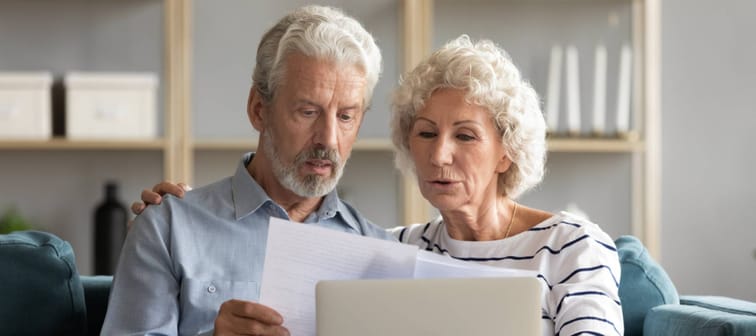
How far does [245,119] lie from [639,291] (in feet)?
7.24

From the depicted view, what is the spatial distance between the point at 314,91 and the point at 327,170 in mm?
158

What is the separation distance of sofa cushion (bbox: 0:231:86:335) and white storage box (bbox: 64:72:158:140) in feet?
6.09

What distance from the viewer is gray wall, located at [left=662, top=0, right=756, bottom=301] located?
4312 millimetres

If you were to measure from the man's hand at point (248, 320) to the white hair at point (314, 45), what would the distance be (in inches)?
21.8

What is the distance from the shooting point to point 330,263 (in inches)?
64.4

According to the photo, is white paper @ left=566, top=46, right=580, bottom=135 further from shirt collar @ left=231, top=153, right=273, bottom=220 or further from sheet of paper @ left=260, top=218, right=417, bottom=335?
sheet of paper @ left=260, top=218, right=417, bottom=335

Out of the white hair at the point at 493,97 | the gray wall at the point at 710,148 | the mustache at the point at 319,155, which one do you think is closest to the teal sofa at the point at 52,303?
the white hair at the point at 493,97

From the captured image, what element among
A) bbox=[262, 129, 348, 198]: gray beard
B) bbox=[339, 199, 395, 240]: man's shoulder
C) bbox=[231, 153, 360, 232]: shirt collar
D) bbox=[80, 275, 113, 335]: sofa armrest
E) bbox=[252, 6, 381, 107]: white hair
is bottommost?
bbox=[80, 275, 113, 335]: sofa armrest

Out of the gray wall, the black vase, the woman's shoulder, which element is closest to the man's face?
the woman's shoulder

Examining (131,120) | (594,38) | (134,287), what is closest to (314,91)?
(134,287)

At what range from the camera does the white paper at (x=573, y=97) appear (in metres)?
4.08

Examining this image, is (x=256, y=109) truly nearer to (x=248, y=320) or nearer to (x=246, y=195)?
(x=246, y=195)

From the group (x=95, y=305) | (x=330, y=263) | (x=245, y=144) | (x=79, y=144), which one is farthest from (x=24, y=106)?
(x=330, y=263)

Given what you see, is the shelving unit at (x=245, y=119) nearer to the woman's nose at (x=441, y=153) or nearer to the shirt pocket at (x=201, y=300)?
the woman's nose at (x=441, y=153)
